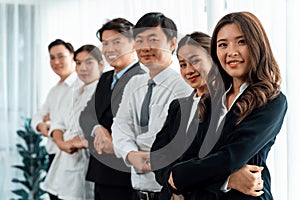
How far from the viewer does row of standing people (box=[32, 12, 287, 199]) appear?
1.73 meters

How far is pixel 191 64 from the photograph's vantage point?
212cm

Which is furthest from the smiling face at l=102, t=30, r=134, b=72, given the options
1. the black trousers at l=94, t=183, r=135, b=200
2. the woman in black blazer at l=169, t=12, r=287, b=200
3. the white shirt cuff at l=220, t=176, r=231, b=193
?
the white shirt cuff at l=220, t=176, r=231, b=193

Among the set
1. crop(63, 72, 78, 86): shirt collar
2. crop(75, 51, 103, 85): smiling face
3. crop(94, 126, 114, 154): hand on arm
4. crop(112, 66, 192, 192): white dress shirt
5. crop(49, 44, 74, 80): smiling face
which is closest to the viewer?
crop(112, 66, 192, 192): white dress shirt

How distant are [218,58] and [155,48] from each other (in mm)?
528

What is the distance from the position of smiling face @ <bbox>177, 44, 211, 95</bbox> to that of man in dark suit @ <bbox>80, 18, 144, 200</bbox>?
25.4 inches

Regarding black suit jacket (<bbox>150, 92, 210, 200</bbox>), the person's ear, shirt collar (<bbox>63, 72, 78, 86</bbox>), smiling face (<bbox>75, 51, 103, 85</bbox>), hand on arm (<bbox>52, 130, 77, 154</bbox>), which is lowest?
hand on arm (<bbox>52, 130, 77, 154</bbox>)

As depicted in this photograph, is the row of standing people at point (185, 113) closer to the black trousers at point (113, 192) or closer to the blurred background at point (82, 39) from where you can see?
the black trousers at point (113, 192)

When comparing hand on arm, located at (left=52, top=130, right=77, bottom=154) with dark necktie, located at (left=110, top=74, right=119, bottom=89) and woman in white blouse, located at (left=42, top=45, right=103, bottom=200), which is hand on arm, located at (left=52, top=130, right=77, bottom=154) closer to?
woman in white blouse, located at (left=42, top=45, right=103, bottom=200)

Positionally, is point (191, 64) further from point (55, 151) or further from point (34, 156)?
point (34, 156)

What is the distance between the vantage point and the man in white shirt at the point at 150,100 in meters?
2.34

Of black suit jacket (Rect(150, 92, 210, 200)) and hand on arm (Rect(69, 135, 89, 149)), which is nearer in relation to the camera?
black suit jacket (Rect(150, 92, 210, 200))

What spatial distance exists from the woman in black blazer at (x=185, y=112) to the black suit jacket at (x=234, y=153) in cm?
19

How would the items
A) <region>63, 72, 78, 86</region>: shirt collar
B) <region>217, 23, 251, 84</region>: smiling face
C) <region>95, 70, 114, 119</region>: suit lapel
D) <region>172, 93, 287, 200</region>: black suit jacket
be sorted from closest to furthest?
<region>172, 93, 287, 200</region>: black suit jacket, <region>217, 23, 251, 84</region>: smiling face, <region>95, 70, 114, 119</region>: suit lapel, <region>63, 72, 78, 86</region>: shirt collar

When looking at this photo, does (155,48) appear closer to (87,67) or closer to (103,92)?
(103,92)
